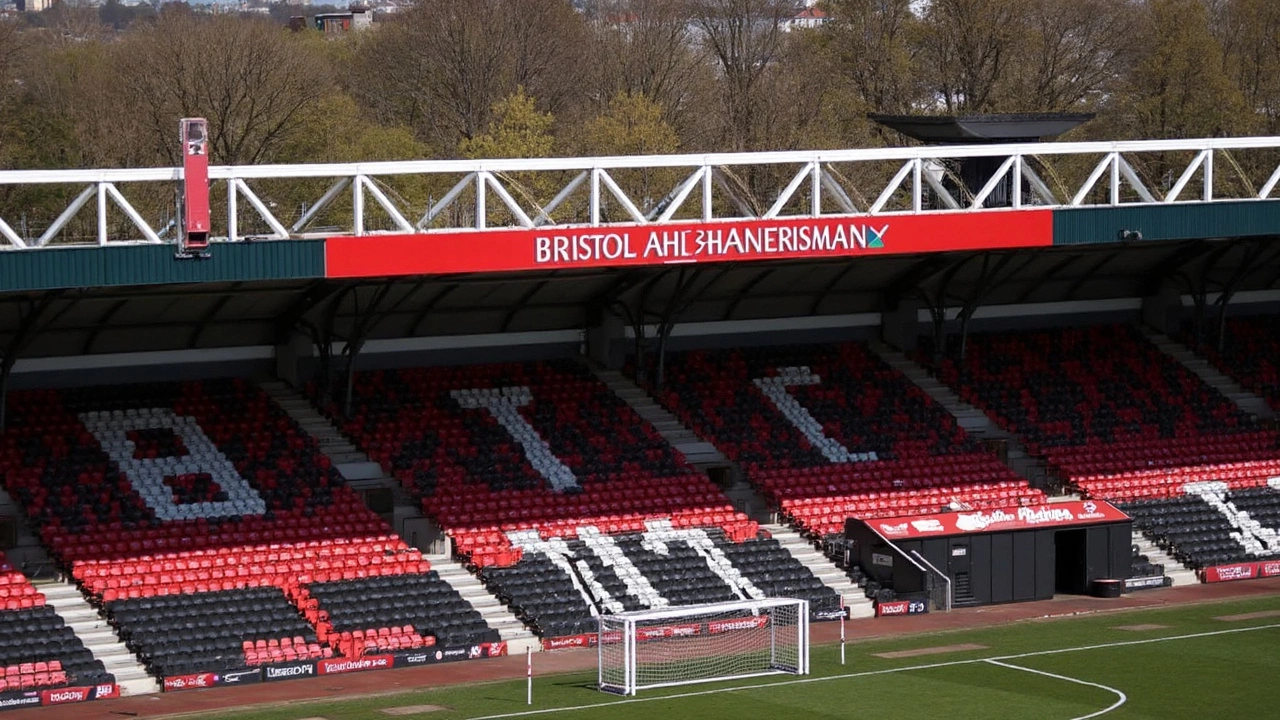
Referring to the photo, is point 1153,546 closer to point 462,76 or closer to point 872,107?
point 872,107

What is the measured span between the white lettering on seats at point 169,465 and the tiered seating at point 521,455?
3664 mm

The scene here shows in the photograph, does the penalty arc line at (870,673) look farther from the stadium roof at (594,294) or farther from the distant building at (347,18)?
the distant building at (347,18)

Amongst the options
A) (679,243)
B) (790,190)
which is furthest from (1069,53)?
(679,243)

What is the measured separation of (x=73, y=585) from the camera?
134ft

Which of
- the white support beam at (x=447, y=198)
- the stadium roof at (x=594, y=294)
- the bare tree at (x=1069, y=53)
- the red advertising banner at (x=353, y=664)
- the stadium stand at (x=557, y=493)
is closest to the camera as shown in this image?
the white support beam at (x=447, y=198)

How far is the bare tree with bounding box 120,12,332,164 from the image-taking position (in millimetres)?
72188

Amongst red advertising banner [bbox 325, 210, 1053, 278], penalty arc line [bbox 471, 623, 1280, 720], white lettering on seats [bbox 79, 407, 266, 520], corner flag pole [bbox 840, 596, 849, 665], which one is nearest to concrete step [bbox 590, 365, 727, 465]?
corner flag pole [bbox 840, 596, 849, 665]

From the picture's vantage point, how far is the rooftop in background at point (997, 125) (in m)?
48.0

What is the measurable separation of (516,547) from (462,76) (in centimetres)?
4210

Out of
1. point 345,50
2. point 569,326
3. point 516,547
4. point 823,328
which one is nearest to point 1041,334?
point 823,328

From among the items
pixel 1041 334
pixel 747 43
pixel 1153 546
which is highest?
pixel 747 43

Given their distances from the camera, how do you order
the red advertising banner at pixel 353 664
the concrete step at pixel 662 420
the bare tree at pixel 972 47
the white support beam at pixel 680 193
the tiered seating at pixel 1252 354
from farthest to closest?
the bare tree at pixel 972 47 < the tiered seating at pixel 1252 354 < the concrete step at pixel 662 420 < the white support beam at pixel 680 193 < the red advertising banner at pixel 353 664

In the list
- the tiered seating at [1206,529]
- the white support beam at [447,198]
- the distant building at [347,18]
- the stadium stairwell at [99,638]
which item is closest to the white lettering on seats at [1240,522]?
the tiered seating at [1206,529]

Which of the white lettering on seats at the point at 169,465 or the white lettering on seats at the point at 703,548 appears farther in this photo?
the white lettering on seats at the point at 703,548
